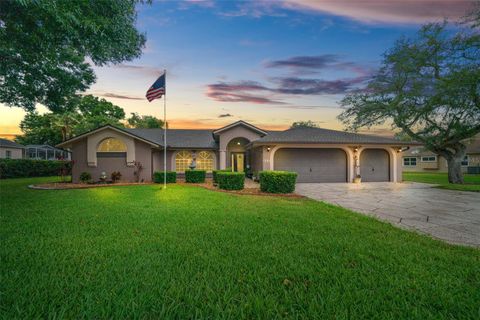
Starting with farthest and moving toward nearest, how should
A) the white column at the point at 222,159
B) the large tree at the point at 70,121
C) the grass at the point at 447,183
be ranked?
the large tree at the point at 70,121 → the white column at the point at 222,159 → the grass at the point at 447,183

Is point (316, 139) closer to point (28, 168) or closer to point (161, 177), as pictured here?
point (161, 177)

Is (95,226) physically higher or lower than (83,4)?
lower

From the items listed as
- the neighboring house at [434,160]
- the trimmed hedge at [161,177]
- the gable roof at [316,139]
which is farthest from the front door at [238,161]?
the neighboring house at [434,160]

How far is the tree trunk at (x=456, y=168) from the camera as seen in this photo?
686 inches

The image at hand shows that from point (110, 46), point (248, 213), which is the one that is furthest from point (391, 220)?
point (110, 46)

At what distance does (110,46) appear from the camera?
946 centimetres

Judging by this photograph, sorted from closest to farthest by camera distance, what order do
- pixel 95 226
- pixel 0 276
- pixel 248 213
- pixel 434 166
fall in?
pixel 0 276, pixel 95 226, pixel 248 213, pixel 434 166

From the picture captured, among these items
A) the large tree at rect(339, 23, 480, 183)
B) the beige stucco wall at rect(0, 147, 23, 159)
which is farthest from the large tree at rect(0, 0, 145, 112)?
the beige stucco wall at rect(0, 147, 23, 159)

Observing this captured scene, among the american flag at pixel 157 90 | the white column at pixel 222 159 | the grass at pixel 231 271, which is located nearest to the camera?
the grass at pixel 231 271

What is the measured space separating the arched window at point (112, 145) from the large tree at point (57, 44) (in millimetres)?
3609

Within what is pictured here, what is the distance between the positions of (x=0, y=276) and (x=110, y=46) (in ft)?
29.8

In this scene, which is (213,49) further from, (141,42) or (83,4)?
(83,4)

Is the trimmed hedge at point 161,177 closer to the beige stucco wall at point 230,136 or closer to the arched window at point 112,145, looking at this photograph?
the arched window at point 112,145

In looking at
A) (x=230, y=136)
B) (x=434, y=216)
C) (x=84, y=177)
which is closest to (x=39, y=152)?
(x=84, y=177)
